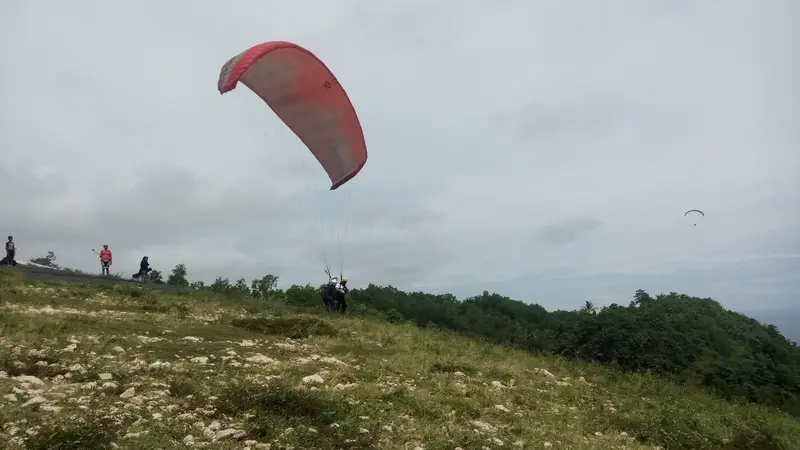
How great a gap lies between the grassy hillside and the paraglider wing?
14.3 feet

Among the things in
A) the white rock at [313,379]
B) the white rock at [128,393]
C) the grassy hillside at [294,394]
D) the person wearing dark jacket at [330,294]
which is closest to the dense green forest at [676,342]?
the person wearing dark jacket at [330,294]

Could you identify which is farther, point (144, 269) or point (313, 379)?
point (144, 269)

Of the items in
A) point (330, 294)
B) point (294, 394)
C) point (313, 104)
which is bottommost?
point (294, 394)

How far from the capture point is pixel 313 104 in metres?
14.5

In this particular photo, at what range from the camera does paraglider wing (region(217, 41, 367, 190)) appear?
13.6m

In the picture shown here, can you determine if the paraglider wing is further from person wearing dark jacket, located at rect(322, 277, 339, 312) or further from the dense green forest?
the dense green forest

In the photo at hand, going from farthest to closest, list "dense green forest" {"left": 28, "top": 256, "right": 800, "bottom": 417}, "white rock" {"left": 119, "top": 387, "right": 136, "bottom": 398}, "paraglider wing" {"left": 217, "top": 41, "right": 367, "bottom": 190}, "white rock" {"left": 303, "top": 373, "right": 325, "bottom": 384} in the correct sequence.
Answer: "dense green forest" {"left": 28, "top": 256, "right": 800, "bottom": 417} → "paraglider wing" {"left": 217, "top": 41, "right": 367, "bottom": 190} → "white rock" {"left": 303, "top": 373, "right": 325, "bottom": 384} → "white rock" {"left": 119, "top": 387, "right": 136, "bottom": 398}

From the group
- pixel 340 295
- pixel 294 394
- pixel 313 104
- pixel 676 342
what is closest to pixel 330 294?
pixel 340 295

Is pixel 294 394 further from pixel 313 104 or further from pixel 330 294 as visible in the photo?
pixel 330 294

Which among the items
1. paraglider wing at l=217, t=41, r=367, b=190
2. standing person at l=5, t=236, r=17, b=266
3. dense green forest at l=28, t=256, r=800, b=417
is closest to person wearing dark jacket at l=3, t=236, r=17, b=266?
standing person at l=5, t=236, r=17, b=266

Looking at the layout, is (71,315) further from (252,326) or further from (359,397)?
(359,397)

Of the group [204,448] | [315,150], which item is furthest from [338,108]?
[204,448]

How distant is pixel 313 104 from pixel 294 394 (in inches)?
311

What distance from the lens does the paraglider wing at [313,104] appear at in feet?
44.7
